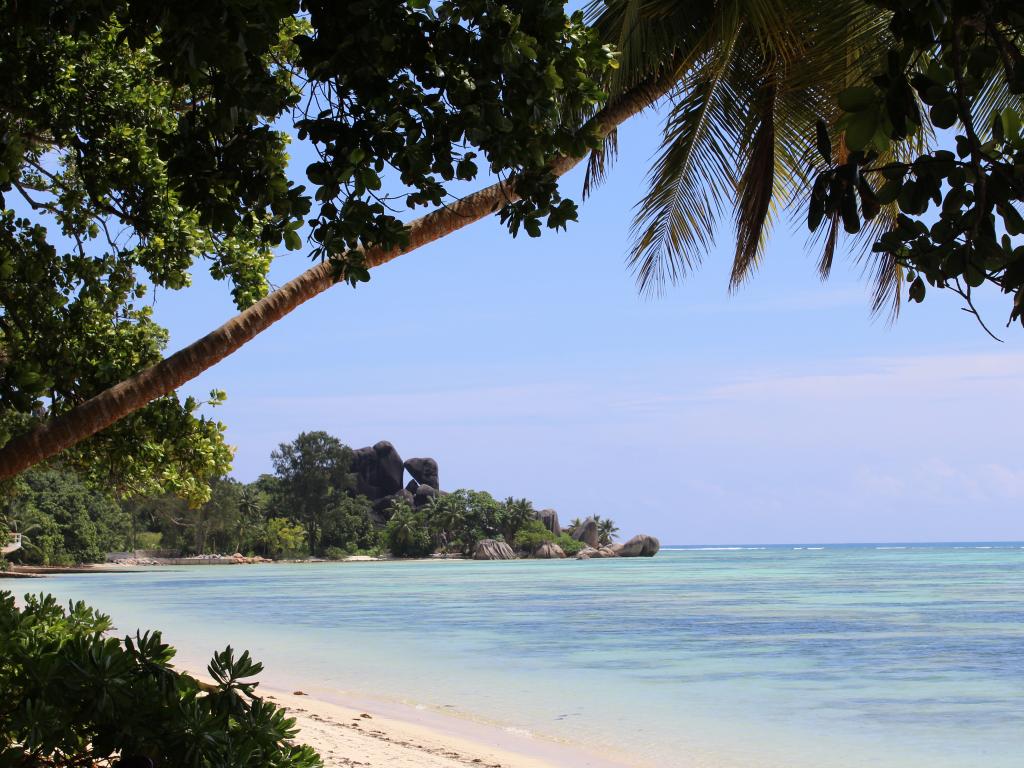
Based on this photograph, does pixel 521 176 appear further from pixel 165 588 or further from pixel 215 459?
pixel 165 588

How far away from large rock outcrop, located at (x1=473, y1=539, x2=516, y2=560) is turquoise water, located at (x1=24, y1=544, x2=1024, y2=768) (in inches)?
1693

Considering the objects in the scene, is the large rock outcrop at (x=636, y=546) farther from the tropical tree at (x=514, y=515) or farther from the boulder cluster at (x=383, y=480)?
the boulder cluster at (x=383, y=480)

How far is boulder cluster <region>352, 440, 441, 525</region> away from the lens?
8054 cm

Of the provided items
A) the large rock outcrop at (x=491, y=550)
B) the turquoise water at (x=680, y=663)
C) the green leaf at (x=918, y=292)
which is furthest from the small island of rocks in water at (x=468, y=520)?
the green leaf at (x=918, y=292)

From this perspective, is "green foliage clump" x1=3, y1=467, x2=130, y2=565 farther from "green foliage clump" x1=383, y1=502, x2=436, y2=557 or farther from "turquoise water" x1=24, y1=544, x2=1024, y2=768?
"green foliage clump" x1=383, y1=502, x2=436, y2=557

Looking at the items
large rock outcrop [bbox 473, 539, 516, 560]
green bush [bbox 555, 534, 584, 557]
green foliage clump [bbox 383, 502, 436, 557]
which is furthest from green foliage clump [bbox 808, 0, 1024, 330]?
green bush [bbox 555, 534, 584, 557]

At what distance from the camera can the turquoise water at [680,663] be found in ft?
31.8

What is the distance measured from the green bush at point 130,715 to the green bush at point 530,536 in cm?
7198

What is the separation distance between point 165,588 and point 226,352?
32.5 m

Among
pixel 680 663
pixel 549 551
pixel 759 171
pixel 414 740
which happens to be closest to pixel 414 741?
pixel 414 740

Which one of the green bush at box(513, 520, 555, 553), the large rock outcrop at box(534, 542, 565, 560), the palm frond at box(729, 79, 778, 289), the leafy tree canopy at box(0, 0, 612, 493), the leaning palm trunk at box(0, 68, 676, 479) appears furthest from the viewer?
the large rock outcrop at box(534, 542, 565, 560)

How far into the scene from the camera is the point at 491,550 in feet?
241

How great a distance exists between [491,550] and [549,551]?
17.2 feet

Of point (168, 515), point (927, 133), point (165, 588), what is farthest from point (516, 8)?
point (168, 515)
